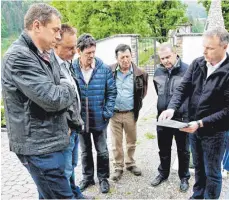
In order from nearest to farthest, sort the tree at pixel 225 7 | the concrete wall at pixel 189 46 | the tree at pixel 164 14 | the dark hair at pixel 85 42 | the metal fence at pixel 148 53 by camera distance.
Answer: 1. the dark hair at pixel 85 42
2. the concrete wall at pixel 189 46
3. the metal fence at pixel 148 53
4. the tree at pixel 225 7
5. the tree at pixel 164 14

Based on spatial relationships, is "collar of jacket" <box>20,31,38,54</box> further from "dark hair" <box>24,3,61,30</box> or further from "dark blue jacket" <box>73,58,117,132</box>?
"dark blue jacket" <box>73,58,117,132</box>

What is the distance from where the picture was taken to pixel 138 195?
12.6ft

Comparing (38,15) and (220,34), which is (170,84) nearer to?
(220,34)

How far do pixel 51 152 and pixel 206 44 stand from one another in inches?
67.8

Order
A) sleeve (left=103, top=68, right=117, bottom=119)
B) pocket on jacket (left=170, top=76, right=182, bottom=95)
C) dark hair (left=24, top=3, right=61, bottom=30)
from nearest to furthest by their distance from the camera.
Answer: dark hair (left=24, top=3, right=61, bottom=30), pocket on jacket (left=170, top=76, right=182, bottom=95), sleeve (left=103, top=68, right=117, bottom=119)

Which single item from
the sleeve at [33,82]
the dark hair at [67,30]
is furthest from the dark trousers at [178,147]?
the sleeve at [33,82]

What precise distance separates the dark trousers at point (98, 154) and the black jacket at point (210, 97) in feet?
4.10

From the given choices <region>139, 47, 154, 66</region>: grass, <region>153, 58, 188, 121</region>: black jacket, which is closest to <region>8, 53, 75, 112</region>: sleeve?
<region>153, 58, 188, 121</region>: black jacket

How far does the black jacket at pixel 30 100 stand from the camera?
2092mm

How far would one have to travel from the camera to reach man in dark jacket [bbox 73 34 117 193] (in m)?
3.55

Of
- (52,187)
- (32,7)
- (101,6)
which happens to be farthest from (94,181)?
(101,6)

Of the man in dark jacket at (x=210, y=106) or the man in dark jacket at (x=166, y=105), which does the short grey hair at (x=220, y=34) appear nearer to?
the man in dark jacket at (x=210, y=106)

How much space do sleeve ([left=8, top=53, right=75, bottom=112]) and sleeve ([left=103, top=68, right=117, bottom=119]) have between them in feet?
5.33

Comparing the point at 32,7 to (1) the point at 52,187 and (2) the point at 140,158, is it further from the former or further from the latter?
(2) the point at 140,158
